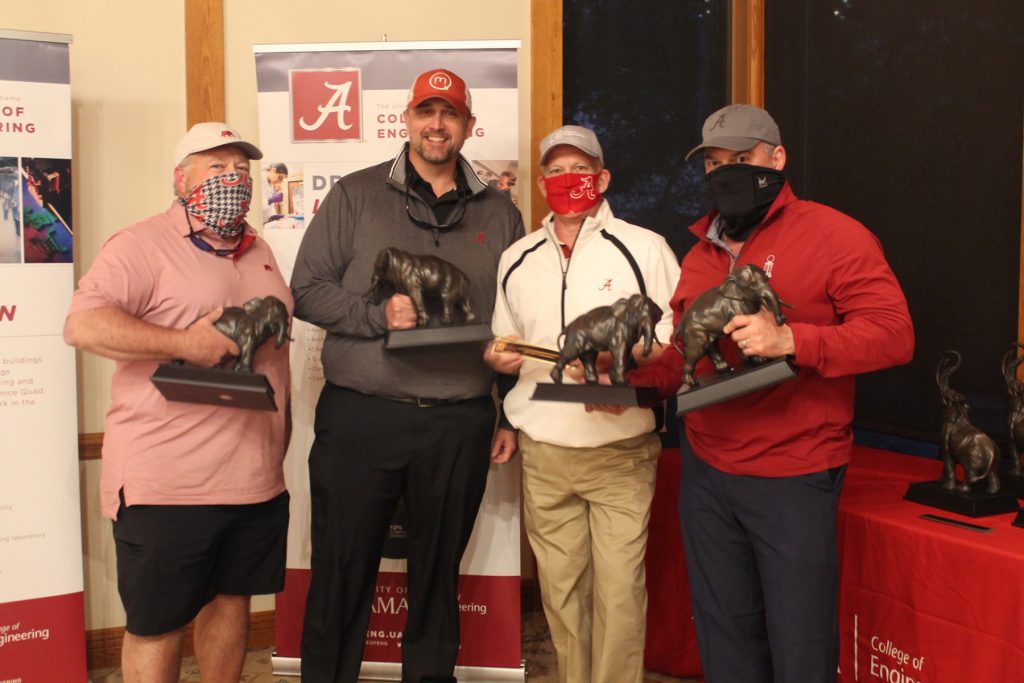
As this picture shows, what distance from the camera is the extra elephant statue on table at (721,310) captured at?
2.07m

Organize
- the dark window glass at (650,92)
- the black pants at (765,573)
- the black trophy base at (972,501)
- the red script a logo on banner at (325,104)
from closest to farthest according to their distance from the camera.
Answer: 1. the black pants at (765,573)
2. the black trophy base at (972,501)
3. the red script a logo on banner at (325,104)
4. the dark window glass at (650,92)

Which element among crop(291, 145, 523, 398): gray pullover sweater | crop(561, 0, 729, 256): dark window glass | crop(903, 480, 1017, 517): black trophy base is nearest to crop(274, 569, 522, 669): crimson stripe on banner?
crop(291, 145, 523, 398): gray pullover sweater

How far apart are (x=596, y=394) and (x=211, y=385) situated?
3.43 ft

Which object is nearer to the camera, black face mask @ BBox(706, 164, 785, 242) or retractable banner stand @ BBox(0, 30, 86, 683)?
black face mask @ BBox(706, 164, 785, 242)

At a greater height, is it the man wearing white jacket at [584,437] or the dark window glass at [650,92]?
the dark window glass at [650,92]

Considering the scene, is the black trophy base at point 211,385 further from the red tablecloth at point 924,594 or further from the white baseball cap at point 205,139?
the red tablecloth at point 924,594

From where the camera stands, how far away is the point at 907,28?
3.47 metres

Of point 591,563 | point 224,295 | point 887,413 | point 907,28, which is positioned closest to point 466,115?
point 224,295

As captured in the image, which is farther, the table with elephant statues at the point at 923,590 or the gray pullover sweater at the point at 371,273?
the gray pullover sweater at the point at 371,273

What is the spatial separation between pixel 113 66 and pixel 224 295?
1.70 metres

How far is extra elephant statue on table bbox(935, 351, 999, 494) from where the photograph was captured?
2.62m

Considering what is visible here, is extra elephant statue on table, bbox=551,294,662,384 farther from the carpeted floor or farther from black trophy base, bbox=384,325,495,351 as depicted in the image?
the carpeted floor

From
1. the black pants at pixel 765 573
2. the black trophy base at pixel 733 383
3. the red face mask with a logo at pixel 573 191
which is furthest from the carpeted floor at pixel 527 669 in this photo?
the red face mask with a logo at pixel 573 191

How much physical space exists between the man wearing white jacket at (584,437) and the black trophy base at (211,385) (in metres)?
0.73
